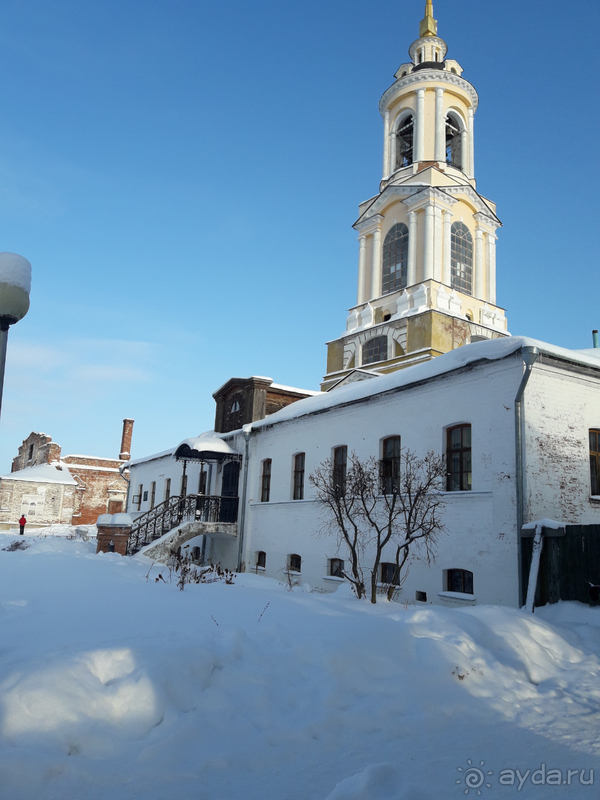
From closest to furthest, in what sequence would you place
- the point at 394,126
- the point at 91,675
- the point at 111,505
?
the point at 91,675 < the point at 394,126 < the point at 111,505

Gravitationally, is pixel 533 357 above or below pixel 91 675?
above

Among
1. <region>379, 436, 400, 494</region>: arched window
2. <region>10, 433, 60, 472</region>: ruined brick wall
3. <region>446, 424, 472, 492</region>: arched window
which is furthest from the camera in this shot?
<region>10, 433, 60, 472</region>: ruined brick wall

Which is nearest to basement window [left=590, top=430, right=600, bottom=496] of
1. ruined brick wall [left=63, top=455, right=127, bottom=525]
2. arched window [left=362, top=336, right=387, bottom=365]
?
arched window [left=362, top=336, right=387, bottom=365]

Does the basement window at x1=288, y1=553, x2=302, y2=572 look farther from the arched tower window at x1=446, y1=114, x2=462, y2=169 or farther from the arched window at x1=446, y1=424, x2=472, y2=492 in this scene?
the arched tower window at x1=446, y1=114, x2=462, y2=169

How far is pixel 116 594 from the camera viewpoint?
29.6 ft

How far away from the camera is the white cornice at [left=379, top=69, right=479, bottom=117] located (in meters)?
32.6

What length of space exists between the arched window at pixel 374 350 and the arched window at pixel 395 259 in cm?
265

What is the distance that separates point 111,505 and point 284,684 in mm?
45483

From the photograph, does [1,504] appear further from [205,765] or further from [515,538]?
[205,765]

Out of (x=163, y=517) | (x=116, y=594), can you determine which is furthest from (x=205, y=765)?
(x=163, y=517)

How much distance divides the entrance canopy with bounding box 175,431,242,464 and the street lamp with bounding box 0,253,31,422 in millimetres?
16221

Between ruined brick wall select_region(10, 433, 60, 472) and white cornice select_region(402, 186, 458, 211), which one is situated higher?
white cornice select_region(402, 186, 458, 211)

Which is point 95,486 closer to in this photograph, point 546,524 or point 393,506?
point 393,506

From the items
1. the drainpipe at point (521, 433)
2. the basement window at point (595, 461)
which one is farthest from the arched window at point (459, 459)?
the basement window at point (595, 461)
